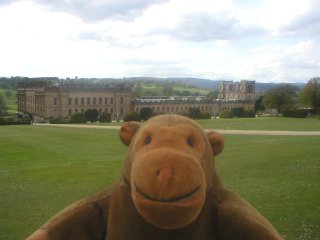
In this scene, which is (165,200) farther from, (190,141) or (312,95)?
(312,95)

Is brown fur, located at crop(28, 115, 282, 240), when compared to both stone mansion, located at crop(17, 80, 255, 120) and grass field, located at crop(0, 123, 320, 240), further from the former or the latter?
stone mansion, located at crop(17, 80, 255, 120)

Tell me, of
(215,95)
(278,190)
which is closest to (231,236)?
(278,190)

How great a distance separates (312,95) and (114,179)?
55419mm

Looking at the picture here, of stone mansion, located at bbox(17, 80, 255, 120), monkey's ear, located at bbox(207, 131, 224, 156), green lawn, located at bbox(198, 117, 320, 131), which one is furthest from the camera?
stone mansion, located at bbox(17, 80, 255, 120)

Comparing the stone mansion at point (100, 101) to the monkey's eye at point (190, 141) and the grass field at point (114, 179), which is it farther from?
the monkey's eye at point (190, 141)

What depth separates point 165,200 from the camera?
2850 millimetres

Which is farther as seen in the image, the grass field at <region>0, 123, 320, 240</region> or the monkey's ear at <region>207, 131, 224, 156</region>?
the grass field at <region>0, 123, 320, 240</region>

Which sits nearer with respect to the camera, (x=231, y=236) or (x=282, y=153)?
(x=231, y=236)

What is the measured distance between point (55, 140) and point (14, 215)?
1839 centimetres

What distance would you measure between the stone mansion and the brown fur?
232ft

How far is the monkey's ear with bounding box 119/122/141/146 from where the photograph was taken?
3.77 meters

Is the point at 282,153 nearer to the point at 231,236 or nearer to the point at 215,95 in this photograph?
the point at 231,236

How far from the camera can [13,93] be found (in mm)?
138125

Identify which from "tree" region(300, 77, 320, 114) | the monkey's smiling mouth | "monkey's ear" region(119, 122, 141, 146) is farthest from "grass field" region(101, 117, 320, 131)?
the monkey's smiling mouth
